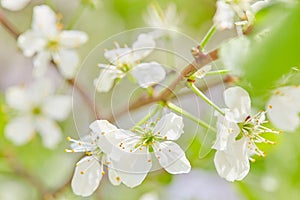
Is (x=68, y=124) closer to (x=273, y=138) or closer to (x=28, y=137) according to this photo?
(x=28, y=137)

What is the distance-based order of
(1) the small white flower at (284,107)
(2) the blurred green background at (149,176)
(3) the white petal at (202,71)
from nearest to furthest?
(3) the white petal at (202,71)
(1) the small white flower at (284,107)
(2) the blurred green background at (149,176)

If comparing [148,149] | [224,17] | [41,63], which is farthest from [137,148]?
[41,63]

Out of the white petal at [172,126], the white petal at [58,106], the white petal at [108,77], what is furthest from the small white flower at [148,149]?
the white petal at [58,106]

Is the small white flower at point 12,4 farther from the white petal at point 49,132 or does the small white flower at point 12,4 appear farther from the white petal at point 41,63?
the white petal at point 49,132

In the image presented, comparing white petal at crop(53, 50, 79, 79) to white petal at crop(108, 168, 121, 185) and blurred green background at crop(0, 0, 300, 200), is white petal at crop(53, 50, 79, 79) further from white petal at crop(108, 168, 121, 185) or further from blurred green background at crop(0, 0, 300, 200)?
white petal at crop(108, 168, 121, 185)

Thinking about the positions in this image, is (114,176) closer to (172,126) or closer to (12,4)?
(172,126)

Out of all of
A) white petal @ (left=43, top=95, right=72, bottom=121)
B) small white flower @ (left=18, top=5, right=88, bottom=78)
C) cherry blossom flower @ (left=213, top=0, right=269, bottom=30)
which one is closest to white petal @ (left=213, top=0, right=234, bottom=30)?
cherry blossom flower @ (left=213, top=0, right=269, bottom=30)
